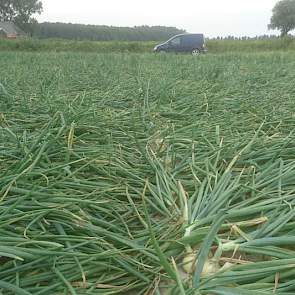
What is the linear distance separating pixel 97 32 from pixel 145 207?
41961 millimetres

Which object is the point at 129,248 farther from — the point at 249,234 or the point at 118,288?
the point at 249,234

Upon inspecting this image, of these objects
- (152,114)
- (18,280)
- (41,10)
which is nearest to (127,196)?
(18,280)

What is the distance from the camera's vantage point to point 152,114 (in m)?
3.57

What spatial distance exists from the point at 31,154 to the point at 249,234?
1035 millimetres

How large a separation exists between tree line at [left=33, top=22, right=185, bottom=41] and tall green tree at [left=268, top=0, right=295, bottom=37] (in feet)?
33.4

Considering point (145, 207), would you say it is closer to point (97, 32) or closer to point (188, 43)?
point (188, 43)

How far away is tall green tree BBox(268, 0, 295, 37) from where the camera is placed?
4378 cm

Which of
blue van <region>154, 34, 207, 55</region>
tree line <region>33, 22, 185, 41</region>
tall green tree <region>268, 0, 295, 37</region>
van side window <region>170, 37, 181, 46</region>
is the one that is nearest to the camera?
van side window <region>170, 37, 181, 46</region>

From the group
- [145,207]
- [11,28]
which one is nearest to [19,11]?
[11,28]

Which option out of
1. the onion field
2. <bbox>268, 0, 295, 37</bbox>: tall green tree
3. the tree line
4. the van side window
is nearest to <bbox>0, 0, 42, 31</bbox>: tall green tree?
the tree line

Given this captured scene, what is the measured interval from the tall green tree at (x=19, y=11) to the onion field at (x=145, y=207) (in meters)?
41.6

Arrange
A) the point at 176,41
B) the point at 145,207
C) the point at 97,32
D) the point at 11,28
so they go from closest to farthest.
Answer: the point at 145,207 < the point at 176,41 < the point at 11,28 < the point at 97,32

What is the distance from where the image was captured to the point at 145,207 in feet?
4.87

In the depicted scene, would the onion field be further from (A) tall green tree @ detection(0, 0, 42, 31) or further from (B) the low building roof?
(A) tall green tree @ detection(0, 0, 42, 31)
